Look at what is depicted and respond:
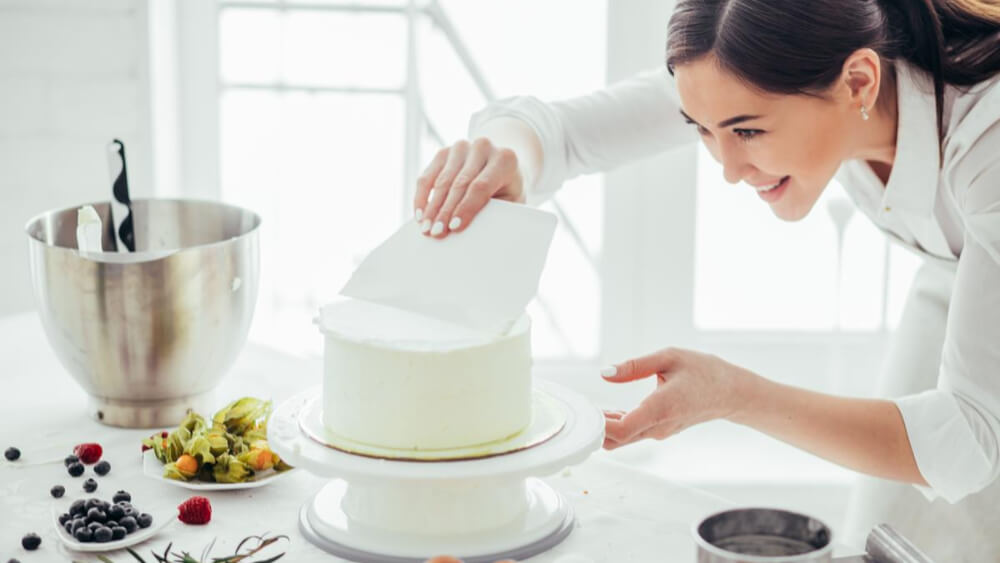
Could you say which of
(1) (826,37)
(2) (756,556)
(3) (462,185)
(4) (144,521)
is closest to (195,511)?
(4) (144,521)

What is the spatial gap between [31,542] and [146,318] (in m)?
0.35

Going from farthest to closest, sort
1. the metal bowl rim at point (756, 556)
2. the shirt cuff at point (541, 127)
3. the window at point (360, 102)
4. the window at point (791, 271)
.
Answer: the window at point (791, 271)
the window at point (360, 102)
the shirt cuff at point (541, 127)
the metal bowl rim at point (756, 556)

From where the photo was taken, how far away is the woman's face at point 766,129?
1349mm

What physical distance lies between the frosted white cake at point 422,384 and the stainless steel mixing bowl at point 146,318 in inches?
13.2

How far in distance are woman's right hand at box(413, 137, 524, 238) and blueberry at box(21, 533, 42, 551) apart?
19.5 inches

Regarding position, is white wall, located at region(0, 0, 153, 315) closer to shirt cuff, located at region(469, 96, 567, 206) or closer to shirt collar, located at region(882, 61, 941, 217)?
shirt cuff, located at region(469, 96, 567, 206)

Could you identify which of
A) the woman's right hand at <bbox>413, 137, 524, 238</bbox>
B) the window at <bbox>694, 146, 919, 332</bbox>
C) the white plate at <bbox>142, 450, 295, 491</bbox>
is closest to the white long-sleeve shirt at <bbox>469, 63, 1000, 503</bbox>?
the woman's right hand at <bbox>413, 137, 524, 238</bbox>

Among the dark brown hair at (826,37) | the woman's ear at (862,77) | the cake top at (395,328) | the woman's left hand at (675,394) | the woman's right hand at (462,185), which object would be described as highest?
the dark brown hair at (826,37)

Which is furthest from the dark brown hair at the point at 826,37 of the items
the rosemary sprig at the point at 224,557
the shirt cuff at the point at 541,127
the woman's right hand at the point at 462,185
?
the rosemary sprig at the point at 224,557

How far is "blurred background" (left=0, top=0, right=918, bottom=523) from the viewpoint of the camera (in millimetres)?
2395

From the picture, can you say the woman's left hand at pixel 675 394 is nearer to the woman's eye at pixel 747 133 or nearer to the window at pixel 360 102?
the woman's eye at pixel 747 133

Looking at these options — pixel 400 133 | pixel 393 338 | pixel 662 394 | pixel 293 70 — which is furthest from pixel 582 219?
pixel 393 338

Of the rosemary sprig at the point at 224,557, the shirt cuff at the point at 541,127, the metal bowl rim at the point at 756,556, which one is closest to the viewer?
the metal bowl rim at the point at 756,556

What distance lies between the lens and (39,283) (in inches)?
55.8
